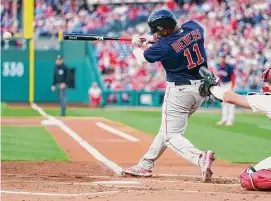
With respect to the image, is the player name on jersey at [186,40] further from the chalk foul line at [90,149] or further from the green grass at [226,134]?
the green grass at [226,134]

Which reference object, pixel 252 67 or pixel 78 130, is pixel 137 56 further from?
pixel 252 67

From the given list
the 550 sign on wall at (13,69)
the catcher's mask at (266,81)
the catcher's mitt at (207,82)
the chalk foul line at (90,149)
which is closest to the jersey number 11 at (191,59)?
the catcher's mitt at (207,82)

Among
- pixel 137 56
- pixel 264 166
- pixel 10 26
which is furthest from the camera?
pixel 10 26

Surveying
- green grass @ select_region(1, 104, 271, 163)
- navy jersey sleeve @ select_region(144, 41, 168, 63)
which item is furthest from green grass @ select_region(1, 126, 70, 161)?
navy jersey sleeve @ select_region(144, 41, 168, 63)

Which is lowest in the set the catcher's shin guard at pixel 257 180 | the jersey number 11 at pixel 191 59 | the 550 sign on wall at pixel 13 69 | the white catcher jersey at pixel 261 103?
the 550 sign on wall at pixel 13 69

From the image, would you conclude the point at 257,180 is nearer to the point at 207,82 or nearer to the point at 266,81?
the point at 266,81

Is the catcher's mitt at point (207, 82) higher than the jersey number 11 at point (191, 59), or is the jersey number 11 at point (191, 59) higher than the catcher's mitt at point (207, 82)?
the jersey number 11 at point (191, 59)

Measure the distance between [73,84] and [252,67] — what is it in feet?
25.8

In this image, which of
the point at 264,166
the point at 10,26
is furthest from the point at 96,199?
the point at 10,26

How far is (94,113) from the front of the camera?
78.8 feet

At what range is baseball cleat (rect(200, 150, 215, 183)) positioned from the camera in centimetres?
812

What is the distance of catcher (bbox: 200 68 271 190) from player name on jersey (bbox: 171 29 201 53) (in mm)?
764

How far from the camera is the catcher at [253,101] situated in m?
7.02

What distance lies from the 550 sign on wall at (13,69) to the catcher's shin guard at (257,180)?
24003mm
